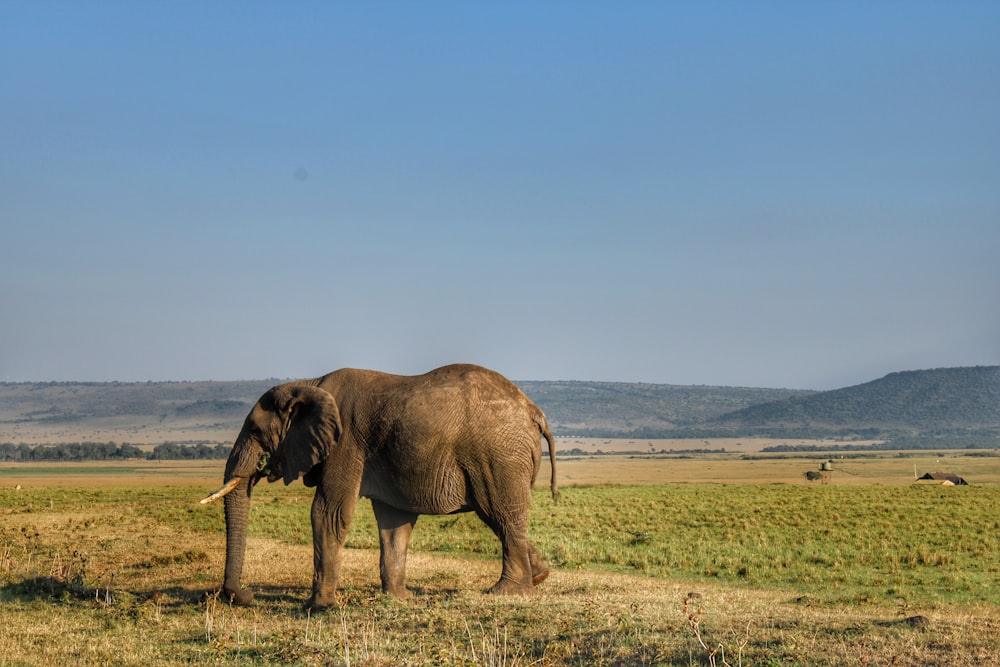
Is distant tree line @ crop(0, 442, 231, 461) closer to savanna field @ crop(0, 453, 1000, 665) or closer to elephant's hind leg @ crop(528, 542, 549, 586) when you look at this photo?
savanna field @ crop(0, 453, 1000, 665)

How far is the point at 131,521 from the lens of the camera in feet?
115

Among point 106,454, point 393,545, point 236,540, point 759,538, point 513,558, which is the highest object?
point 236,540

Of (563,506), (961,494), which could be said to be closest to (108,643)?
(563,506)

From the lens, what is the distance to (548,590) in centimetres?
1850

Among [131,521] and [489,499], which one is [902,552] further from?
[131,521]

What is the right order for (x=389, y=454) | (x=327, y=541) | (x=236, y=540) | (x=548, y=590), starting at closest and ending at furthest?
1. (x=327, y=541)
2. (x=389, y=454)
3. (x=236, y=540)
4. (x=548, y=590)

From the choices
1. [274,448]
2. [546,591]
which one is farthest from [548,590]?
[274,448]

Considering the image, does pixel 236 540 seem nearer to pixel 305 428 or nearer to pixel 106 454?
pixel 305 428

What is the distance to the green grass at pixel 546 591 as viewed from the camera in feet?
41.0

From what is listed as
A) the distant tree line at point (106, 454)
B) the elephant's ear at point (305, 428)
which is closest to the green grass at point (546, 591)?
the elephant's ear at point (305, 428)

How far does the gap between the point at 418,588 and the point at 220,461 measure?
138m

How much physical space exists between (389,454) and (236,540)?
2845mm

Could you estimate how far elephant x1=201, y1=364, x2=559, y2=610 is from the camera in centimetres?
1681

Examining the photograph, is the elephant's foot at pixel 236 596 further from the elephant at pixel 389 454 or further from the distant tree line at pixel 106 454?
the distant tree line at pixel 106 454
